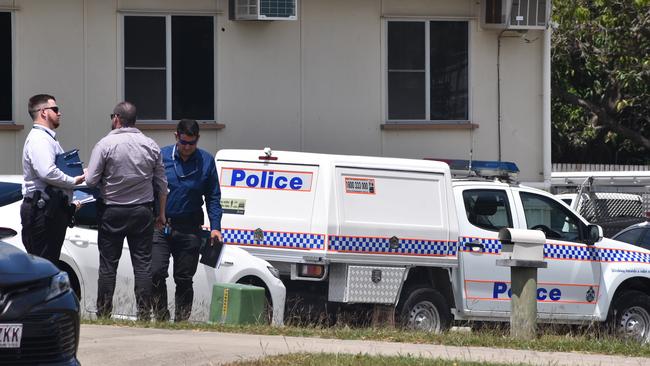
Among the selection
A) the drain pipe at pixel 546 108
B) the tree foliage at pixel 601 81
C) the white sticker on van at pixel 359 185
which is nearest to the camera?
the white sticker on van at pixel 359 185

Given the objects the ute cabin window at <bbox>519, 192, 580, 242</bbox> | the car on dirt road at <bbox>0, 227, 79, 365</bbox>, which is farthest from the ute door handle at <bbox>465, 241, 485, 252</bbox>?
the car on dirt road at <bbox>0, 227, 79, 365</bbox>

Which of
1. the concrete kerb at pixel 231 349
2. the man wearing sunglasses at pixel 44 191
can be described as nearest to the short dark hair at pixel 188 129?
the man wearing sunglasses at pixel 44 191

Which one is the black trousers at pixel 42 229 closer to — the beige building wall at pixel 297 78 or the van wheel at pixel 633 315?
the van wheel at pixel 633 315

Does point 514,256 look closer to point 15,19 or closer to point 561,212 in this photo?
point 561,212

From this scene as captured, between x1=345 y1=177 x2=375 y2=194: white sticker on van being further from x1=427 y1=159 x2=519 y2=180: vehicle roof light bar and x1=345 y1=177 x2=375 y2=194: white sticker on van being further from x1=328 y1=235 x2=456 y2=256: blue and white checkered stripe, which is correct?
x1=427 y1=159 x2=519 y2=180: vehicle roof light bar

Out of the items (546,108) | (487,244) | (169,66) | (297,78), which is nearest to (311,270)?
(487,244)

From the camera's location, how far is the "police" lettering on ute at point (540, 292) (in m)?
12.5

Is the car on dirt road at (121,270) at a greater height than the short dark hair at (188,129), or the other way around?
the short dark hair at (188,129)

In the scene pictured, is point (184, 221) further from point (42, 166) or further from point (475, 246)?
point (475, 246)

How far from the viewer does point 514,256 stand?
10.7 meters

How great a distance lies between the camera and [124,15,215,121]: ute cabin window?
1691cm

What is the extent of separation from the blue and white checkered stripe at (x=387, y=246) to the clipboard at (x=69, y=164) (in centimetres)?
→ 288

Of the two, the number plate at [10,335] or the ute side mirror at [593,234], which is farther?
the ute side mirror at [593,234]

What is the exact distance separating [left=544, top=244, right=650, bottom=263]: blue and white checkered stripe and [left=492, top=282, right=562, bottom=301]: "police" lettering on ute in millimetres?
382
